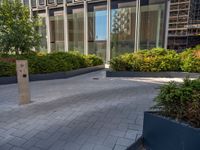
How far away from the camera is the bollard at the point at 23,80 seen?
4512 millimetres

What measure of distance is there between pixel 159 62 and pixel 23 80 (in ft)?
22.2

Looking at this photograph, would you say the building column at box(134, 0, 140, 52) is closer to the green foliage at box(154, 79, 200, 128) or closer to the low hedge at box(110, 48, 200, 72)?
the low hedge at box(110, 48, 200, 72)

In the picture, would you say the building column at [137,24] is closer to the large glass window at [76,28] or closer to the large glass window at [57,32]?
the large glass window at [76,28]

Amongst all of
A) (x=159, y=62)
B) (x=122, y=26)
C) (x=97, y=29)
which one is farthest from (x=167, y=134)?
(x=97, y=29)

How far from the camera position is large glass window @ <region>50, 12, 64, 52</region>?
52.8ft

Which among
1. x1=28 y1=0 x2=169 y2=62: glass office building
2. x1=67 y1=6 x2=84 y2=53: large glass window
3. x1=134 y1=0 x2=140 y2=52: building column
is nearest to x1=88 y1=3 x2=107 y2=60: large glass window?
x1=28 y1=0 x2=169 y2=62: glass office building

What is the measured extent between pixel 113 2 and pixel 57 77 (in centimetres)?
830

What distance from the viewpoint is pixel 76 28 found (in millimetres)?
15477

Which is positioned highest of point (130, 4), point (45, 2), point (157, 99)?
point (45, 2)

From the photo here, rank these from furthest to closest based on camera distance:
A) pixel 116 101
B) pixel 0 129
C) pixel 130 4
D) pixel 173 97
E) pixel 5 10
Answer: pixel 130 4 < pixel 5 10 < pixel 116 101 < pixel 0 129 < pixel 173 97

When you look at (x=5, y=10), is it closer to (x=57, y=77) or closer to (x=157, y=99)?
(x=57, y=77)

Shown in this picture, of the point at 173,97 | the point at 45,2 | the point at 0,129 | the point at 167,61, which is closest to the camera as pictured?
the point at 173,97

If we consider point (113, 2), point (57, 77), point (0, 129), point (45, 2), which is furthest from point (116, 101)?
point (45, 2)

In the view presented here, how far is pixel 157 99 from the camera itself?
2689mm
